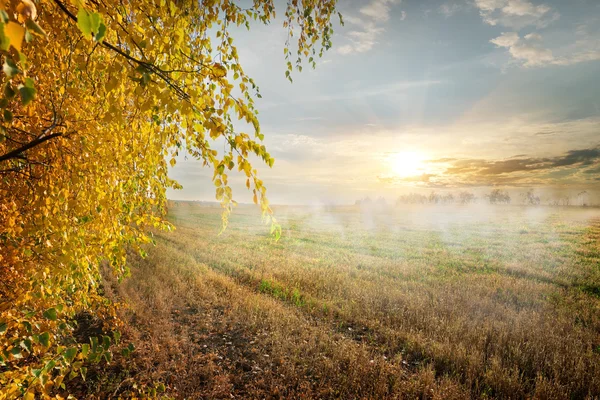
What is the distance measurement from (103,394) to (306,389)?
3758mm

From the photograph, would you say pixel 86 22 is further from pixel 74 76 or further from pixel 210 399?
pixel 210 399

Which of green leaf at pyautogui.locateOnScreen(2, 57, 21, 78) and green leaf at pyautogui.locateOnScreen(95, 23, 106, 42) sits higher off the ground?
green leaf at pyautogui.locateOnScreen(95, 23, 106, 42)

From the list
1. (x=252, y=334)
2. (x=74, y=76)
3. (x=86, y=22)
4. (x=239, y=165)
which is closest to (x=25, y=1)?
(x=86, y=22)

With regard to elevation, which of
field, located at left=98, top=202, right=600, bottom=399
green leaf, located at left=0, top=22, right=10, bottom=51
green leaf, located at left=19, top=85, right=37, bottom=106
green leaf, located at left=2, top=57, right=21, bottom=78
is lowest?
field, located at left=98, top=202, right=600, bottom=399

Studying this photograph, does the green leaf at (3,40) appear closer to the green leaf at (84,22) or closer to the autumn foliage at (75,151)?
the green leaf at (84,22)

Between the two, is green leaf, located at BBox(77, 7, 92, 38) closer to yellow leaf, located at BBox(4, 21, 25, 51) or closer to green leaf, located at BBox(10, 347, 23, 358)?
yellow leaf, located at BBox(4, 21, 25, 51)

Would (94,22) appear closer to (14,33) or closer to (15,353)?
(14,33)

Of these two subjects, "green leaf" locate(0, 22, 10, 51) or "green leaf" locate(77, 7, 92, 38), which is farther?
"green leaf" locate(77, 7, 92, 38)

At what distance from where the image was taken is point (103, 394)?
5.47 metres

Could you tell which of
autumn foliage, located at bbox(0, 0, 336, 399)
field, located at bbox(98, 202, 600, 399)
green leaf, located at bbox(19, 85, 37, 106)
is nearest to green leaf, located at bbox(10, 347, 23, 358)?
autumn foliage, located at bbox(0, 0, 336, 399)

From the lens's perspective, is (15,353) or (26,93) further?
(15,353)

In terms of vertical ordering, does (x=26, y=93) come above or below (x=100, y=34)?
below

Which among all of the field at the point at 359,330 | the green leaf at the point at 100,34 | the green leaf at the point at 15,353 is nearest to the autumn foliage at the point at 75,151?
the green leaf at the point at 15,353

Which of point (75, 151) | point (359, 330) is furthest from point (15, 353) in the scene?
point (359, 330)
